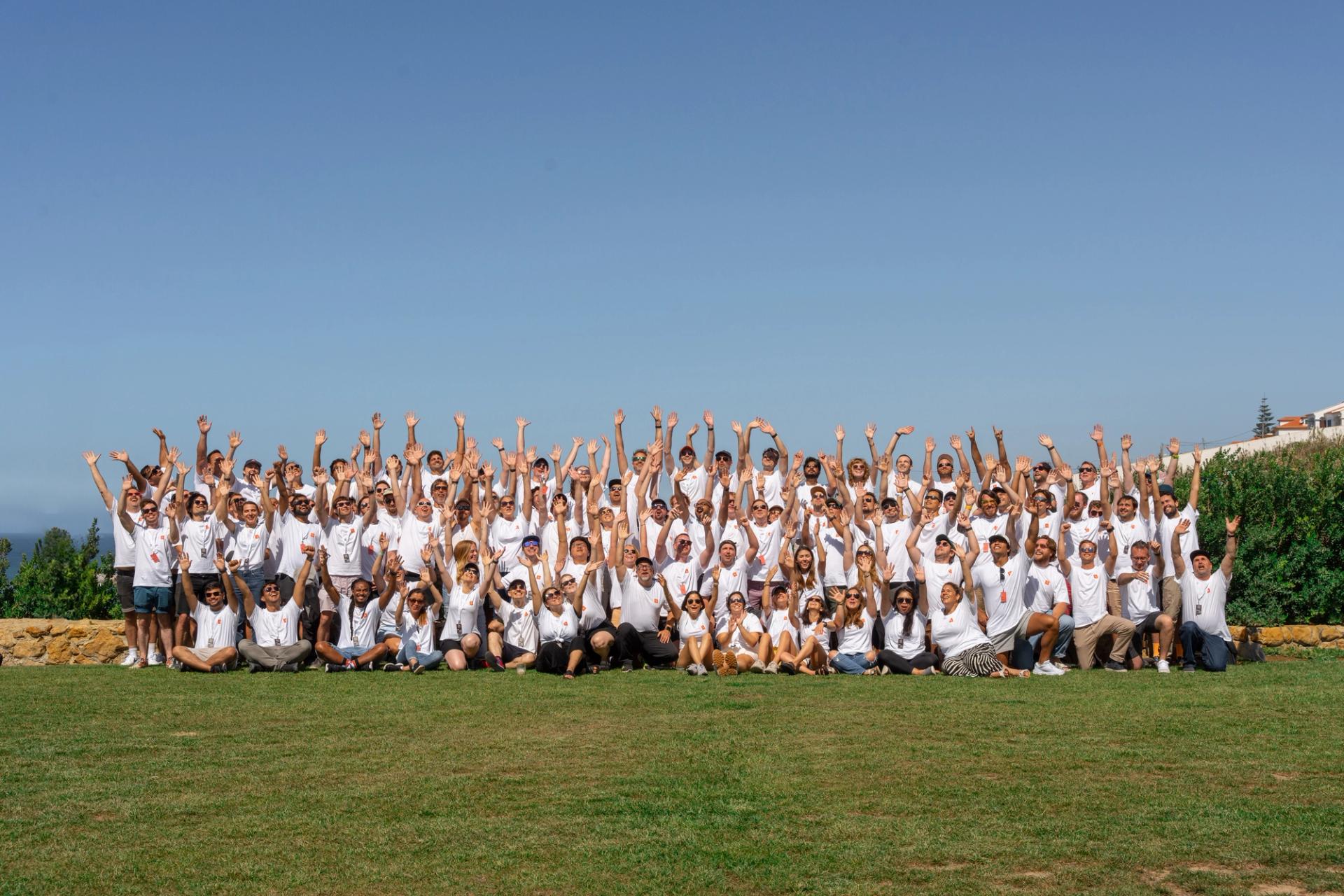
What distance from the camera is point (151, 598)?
45.0ft

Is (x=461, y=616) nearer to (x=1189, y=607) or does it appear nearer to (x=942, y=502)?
(x=942, y=502)

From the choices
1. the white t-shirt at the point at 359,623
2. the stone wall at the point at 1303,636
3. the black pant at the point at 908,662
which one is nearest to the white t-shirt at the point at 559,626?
the white t-shirt at the point at 359,623

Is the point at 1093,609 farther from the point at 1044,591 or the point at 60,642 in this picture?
the point at 60,642

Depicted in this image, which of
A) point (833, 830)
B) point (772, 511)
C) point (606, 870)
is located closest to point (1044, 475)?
point (772, 511)

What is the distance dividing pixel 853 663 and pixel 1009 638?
172 centimetres

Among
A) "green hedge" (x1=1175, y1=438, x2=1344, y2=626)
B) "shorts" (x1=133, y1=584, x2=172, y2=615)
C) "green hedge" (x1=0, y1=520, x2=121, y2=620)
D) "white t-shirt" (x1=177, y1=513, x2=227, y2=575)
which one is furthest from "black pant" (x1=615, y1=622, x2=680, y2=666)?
"green hedge" (x1=0, y1=520, x2=121, y2=620)

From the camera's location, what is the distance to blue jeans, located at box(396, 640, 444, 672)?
1313cm

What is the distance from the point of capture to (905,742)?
28.9 ft

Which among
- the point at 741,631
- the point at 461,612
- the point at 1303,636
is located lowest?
the point at 1303,636

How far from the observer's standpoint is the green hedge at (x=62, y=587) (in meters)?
18.9

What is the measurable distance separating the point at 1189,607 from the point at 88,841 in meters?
11.3

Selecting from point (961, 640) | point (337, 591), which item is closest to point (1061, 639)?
point (961, 640)

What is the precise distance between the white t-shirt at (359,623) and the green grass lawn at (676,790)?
1901 mm

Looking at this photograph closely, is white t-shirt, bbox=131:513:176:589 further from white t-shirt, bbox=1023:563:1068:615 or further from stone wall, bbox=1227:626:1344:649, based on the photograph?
stone wall, bbox=1227:626:1344:649
